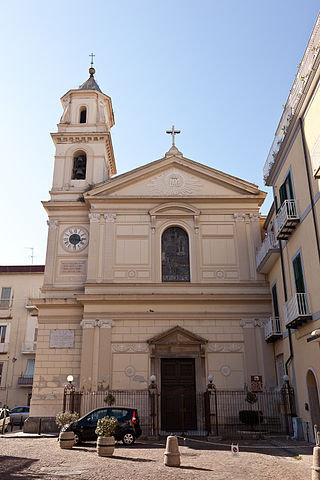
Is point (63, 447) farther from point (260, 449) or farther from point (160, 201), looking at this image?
point (160, 201)

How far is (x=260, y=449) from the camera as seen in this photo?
15031 mm

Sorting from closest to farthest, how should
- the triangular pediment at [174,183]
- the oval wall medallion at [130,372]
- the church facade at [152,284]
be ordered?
the oval wall medallion at [130,372] < the church facade at [152,284] < the triangular pediment at [174,183]

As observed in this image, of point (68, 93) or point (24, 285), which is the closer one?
point (68, 93)

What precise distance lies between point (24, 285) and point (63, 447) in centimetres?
2494

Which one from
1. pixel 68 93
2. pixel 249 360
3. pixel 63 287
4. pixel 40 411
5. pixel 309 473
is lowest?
pixel 309 473

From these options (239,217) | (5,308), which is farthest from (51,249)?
(5,308)

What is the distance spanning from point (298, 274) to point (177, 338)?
737 centimetres

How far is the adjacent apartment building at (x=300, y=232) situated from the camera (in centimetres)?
1495

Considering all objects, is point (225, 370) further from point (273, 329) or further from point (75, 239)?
point (75, 239)

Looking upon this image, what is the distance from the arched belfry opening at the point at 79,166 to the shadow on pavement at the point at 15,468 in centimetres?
1674

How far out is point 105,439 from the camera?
535 inches

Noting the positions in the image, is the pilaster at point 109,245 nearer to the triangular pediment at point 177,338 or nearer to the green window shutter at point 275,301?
the triangular pediment at point 177,338

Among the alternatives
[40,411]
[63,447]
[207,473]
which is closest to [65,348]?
[40,411]

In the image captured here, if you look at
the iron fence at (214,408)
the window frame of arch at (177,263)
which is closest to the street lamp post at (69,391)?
the iron fence at (214,408)
